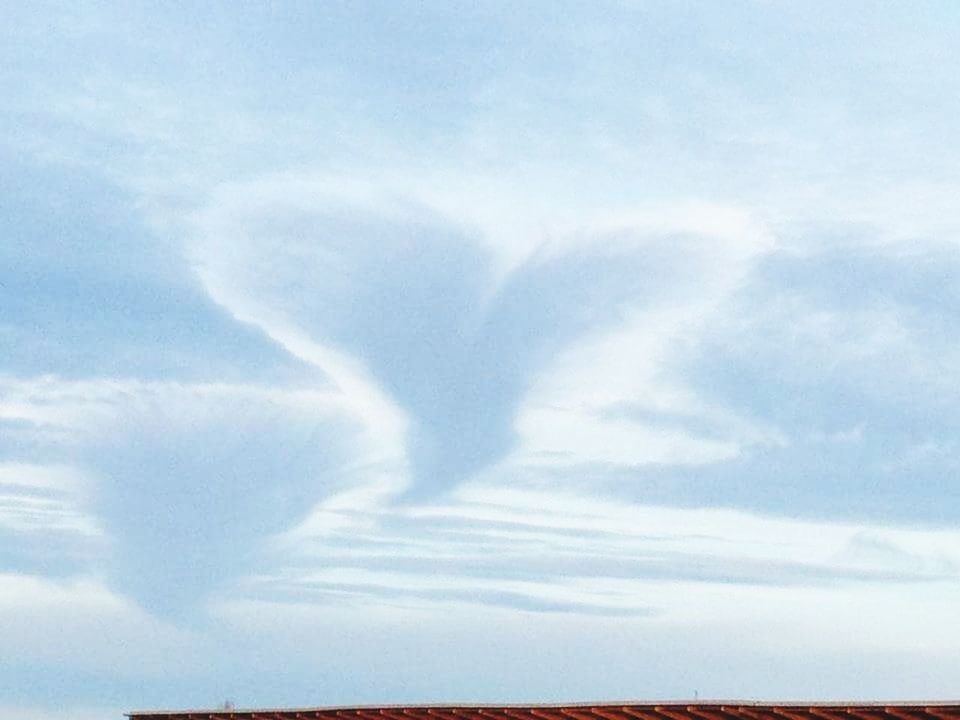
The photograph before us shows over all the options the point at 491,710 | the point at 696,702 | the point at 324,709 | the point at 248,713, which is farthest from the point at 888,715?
the point at 248,713

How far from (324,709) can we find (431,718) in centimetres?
426

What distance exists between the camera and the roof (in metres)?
33.3

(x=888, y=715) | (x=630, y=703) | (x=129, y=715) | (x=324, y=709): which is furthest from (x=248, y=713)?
(x=888, y=715)

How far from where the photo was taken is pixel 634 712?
129ft

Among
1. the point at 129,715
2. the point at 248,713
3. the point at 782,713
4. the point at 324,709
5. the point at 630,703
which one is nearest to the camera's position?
the point at 782,713

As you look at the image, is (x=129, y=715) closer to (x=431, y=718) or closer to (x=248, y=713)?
(x=248, y=713)

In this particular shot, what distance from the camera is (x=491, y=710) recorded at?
1673 inches

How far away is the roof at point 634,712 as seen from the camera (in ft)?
109

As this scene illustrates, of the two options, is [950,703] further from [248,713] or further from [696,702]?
[248,713]

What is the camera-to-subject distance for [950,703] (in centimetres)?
3209

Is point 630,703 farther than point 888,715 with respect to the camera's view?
Yes

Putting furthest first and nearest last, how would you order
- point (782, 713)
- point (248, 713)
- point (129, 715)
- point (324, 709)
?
point (129, 715)
point (248, 713)
point (324, 709)
point (782, 713)

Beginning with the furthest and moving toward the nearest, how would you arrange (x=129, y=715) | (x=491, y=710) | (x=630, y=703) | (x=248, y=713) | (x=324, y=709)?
1. (x=129, y=715)
2. (x=248, y=713)
3. (x=324, y=709)
4. (x=491, y=710)
5. (x=630, y=703)

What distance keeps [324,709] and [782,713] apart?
16.9 meters
